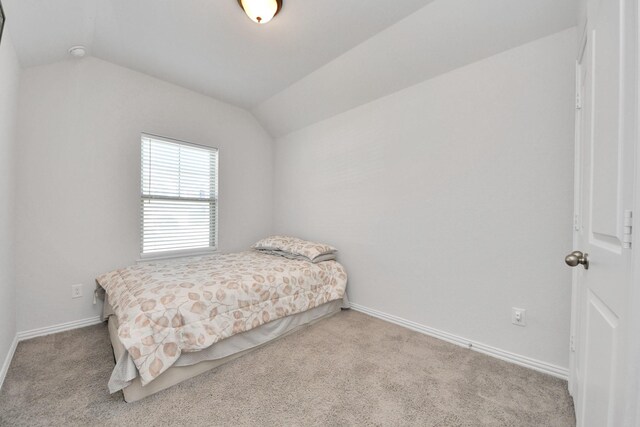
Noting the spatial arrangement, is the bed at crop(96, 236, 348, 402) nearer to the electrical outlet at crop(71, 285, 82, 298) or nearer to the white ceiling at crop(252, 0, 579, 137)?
the electrical outlet at crop(71, 285, 82, 298)

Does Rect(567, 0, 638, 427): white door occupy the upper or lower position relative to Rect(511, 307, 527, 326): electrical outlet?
upper

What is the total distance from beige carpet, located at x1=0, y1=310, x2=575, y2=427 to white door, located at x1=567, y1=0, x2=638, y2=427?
2.17 feet

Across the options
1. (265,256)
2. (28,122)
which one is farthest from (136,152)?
(265,256)

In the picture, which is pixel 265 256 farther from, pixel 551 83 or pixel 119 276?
pixel 551 83

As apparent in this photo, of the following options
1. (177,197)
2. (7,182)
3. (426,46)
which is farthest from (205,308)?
(426,46)

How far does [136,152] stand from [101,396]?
7.16 feet

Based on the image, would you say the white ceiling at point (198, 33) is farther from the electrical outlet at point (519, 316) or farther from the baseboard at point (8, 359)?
the electrical outlet at point (519, 316)

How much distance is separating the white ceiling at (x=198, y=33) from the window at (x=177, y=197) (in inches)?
31.9

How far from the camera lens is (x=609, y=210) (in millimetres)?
758

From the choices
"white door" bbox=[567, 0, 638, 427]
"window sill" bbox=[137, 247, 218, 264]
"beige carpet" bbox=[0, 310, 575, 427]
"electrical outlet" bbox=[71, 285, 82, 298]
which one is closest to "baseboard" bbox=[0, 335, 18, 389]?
"beige carpet" bbox=[0, 310, 575, 427]

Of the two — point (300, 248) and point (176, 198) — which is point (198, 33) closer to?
point (176, 198)

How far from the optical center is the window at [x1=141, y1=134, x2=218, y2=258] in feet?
9.48

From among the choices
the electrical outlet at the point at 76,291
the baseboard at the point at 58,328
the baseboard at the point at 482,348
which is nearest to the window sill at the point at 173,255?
the electrical outlet at the point at 76,291

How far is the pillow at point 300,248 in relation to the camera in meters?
2.88
